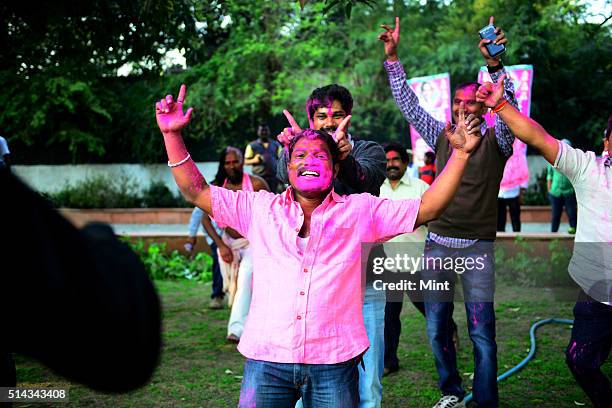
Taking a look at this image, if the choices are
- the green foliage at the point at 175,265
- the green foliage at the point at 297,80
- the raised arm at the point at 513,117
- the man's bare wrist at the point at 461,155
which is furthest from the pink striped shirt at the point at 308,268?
the green foliage at the point at 297,80

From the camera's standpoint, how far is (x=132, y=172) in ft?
70.3

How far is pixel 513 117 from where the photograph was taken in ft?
13.0

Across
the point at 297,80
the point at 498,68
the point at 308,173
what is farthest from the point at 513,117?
the point at 297,80

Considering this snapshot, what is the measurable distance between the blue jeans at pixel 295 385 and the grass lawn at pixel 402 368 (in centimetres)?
134

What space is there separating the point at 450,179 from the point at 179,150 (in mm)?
1126

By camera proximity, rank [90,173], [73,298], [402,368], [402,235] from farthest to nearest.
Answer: [90,173] < [402,235] < [402,368] < [73,298]

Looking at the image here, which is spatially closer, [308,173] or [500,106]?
[308,173]

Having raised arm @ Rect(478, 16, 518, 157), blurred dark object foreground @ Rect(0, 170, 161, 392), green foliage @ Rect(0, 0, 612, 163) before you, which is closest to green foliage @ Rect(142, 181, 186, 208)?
green foliage @ Rect(0, 0, 612, 163)

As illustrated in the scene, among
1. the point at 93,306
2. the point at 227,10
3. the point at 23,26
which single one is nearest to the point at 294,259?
the point at 93,306

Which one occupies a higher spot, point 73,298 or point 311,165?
point 311,165

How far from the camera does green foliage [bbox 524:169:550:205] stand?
1811cm

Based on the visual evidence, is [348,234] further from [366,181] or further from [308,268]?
[366,181]

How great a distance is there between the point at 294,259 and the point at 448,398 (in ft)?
7.83

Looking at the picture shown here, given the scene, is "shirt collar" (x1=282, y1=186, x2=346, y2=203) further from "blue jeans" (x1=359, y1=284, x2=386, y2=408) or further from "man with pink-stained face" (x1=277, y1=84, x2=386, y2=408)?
"blue jeans" (x1=359, y1=284, x2=386, y2=408)
